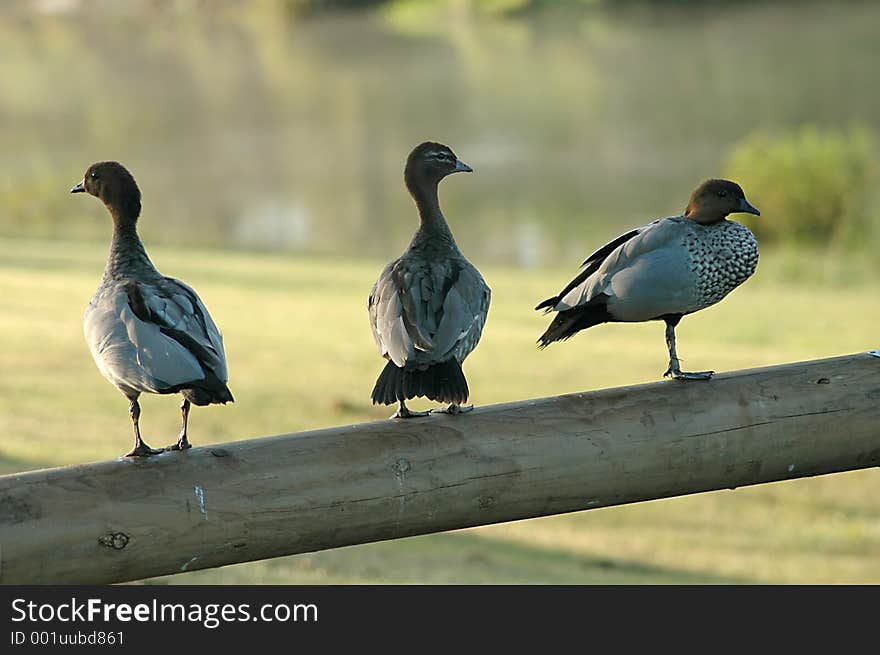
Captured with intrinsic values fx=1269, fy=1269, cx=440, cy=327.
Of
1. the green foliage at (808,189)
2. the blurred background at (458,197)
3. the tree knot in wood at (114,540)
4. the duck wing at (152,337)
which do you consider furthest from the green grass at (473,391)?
the green foliage at (808,189)

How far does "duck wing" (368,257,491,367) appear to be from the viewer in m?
1.58

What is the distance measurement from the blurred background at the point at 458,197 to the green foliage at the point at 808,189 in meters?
0.02

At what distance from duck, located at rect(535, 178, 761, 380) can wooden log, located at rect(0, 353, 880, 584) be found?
0.37 ft

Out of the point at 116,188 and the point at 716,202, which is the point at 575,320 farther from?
the point at 116,188

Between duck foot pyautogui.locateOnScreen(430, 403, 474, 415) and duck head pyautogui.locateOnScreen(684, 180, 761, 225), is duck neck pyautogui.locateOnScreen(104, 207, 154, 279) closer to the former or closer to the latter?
duck foot pyautogui.locateOnScreen(430, 403, 474, 415)

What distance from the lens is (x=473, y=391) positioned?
4.63 m

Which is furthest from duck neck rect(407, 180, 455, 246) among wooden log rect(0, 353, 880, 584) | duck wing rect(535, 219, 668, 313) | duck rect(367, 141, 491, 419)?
wooden log rect(0, 353, 880, 584)

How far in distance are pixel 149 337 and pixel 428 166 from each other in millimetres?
529

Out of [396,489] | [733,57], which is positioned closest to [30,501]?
[396,489]

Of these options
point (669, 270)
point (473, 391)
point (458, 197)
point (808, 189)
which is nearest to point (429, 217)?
point (669, 270)

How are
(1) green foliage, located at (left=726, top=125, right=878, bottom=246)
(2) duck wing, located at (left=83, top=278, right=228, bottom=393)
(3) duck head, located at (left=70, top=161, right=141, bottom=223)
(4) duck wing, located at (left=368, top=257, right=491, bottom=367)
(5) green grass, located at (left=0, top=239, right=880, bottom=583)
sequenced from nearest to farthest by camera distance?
(2) duck wing, located at (left=83, top=278, right=228, bottom=393) < (4) duck wing, located at (left=368, top=257, right=491, bottom=367) < (3) duck head, located at (left=70, top=161, right=141, bottom=223) < (5) green grass, located at (left=0, top=239, right=880, bottom=583) < (1) green foliage, located at (left=726, top=125, right=878, bottom=246)

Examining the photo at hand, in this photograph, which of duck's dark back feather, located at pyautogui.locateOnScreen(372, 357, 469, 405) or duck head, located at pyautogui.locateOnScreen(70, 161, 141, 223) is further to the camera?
duck head, located at pyautogui.locateOnScreen(70, 161, 141, 223)

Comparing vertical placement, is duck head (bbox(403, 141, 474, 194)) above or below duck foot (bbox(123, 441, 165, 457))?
above

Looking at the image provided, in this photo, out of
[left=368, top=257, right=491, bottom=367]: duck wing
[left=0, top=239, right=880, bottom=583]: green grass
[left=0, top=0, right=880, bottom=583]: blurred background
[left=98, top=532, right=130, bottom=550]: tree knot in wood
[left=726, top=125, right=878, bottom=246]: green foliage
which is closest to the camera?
[left=98, top=532, right=130, bottom=550]: tree knot in wood
